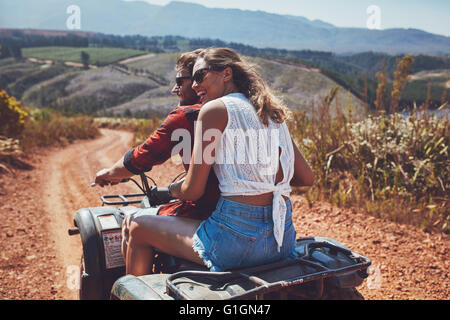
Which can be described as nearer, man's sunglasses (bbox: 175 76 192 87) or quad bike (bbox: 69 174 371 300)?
quad bike (bbox: 69 174 371 300)

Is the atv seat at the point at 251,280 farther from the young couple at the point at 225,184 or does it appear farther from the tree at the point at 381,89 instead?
the tree at the point at 381,89

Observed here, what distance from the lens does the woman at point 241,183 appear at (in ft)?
6.27

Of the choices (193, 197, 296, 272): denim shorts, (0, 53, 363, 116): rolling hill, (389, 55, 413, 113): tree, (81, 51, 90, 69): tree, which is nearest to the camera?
(193, 197, 296, 272): denim shorts

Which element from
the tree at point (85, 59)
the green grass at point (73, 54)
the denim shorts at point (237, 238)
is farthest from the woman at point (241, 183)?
the green grass at point (73, 54)

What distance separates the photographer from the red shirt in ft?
7.00

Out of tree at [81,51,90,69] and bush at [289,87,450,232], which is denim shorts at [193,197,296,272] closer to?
bush at [289,87,450,232]

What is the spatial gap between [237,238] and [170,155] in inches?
25.5

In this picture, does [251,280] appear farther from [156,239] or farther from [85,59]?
[85,59]

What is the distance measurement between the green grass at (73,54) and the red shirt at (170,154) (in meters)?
89.2

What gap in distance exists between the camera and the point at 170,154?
222 cm

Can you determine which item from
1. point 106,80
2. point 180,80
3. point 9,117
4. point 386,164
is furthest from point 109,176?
point 106,80

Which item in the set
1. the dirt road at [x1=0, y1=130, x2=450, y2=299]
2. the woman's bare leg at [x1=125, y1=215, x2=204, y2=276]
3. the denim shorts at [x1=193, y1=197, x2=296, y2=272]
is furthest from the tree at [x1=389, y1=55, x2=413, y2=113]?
the woman's bare leg at [x1=125, y1=215, x2=204, y2=276]

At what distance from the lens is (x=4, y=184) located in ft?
22.7
